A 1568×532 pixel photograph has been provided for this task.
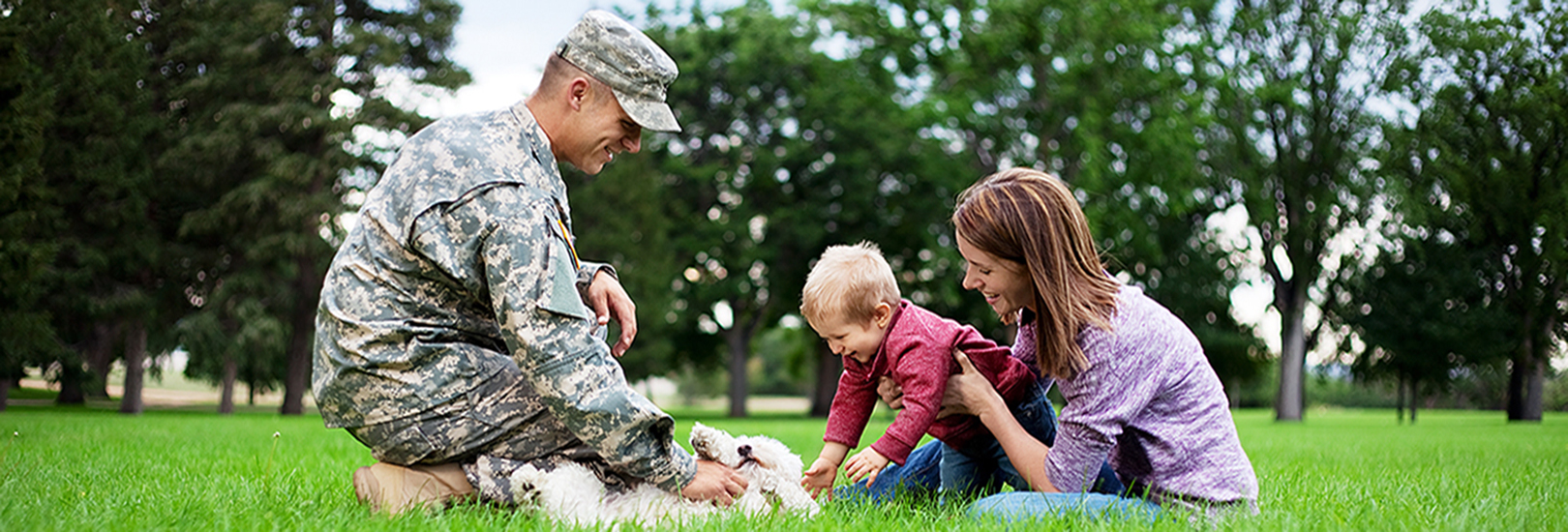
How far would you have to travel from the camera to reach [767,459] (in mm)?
3363

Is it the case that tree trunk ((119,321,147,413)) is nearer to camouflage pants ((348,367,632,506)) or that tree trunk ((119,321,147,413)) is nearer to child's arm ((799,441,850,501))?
camouflage pants ((348,367,632,506))

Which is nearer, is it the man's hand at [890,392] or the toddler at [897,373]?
the toddler at [897,373]

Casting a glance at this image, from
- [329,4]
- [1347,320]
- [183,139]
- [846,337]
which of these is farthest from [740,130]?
[846,337]

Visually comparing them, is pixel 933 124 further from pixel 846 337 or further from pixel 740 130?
pixel 846 337

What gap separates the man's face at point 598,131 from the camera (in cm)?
317

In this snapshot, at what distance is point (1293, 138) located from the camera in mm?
25016

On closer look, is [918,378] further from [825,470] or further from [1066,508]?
[1066,508]

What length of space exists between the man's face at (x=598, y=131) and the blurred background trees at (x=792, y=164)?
14.2 metres

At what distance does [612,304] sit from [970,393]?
4.14ft

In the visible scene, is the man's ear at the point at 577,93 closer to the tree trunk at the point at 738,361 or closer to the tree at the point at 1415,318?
the tree trunk at the point at 738,361

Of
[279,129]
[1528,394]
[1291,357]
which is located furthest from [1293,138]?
[279,129]

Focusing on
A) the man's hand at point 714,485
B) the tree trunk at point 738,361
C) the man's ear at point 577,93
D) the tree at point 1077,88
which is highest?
the tree at point 1077,88

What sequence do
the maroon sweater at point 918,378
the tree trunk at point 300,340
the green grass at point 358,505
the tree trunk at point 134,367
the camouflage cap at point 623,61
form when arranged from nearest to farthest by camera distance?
the green grass at point 358,505 < the camouflage cap at point 623,61 < the maroon sweater at point 918,378 < the tree trunk at point 300,340 < the tree trunk at point 134,367

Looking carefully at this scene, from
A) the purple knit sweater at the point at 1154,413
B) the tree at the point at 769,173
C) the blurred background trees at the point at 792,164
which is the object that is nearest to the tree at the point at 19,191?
the blurred background trees at the point at 792,164
